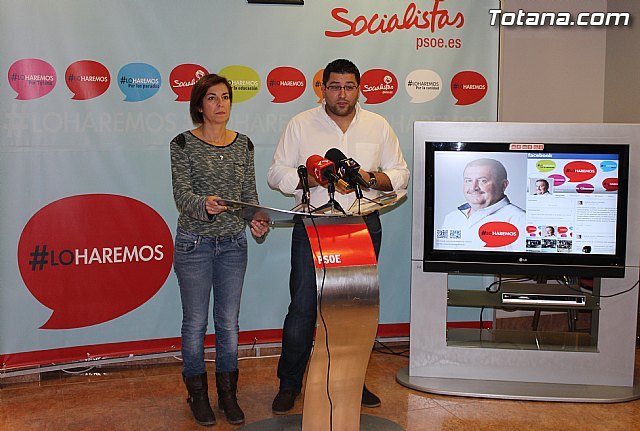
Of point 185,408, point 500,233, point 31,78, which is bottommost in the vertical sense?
point 185,408

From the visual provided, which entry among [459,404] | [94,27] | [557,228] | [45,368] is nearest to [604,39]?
[557,228]

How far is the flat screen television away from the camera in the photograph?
404 centimetres

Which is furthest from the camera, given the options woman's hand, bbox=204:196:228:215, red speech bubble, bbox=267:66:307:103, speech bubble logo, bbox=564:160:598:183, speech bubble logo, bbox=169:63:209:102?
red speech bubble, bbox=267:66:307:103

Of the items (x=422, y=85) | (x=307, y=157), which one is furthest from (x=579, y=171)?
(x=307, y=157)

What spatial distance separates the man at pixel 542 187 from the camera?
4059 millimetres

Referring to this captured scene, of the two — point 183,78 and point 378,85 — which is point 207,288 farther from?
point 378,85

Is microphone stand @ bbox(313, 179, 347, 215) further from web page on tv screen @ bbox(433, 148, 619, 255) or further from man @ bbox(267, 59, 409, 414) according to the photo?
web page on tv screen @ bbox(433, 148, 619, 255)

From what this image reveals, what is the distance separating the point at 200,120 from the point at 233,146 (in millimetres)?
200

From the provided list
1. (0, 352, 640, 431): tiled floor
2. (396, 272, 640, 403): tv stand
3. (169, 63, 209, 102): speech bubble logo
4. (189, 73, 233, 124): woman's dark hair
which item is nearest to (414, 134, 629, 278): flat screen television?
(396, 272, 640, 403): tv stand

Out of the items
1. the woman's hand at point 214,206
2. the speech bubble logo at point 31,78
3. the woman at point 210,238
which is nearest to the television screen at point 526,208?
the woman at point 210,238

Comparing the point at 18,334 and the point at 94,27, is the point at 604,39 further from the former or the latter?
the point at 18,334

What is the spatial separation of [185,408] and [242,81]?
1942mm

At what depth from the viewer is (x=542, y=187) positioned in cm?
406

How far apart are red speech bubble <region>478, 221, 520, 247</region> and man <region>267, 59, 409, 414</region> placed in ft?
2.00
